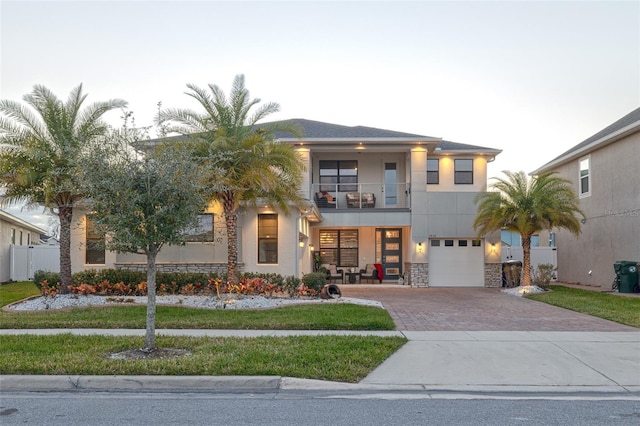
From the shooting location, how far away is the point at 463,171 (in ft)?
88.6

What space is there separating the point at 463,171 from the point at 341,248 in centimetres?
692

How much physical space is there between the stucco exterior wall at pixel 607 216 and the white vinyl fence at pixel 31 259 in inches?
981

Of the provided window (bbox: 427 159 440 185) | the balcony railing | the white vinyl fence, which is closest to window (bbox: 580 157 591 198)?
window (bbox: 427 159 440 185)

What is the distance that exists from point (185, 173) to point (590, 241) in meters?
21.7

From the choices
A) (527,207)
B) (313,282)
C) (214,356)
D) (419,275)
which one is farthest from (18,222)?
(214,356)

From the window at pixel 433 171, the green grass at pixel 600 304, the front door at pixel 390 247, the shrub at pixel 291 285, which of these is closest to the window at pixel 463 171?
the window at pixel 433 171

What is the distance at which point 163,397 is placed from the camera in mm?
7184

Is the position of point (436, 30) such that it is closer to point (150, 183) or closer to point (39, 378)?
point (150, 183)

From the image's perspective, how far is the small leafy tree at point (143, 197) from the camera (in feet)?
28.8

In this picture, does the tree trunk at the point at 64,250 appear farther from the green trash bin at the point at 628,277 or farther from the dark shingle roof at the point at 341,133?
the green trash bin at the point at 628,277

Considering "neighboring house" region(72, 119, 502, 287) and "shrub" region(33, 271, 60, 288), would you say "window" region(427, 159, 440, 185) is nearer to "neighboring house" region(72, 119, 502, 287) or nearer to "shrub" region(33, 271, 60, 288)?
"neighboring house" region(72, 119, 502, 287)

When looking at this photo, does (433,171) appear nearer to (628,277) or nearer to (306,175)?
(306,175)

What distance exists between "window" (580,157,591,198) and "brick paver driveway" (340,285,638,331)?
7.51 metres

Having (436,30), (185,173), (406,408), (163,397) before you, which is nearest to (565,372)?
(406,408)
